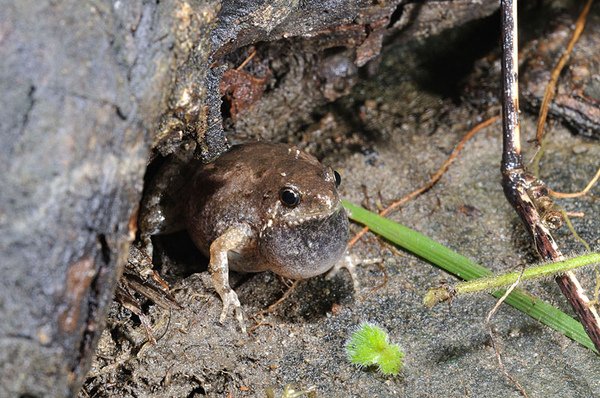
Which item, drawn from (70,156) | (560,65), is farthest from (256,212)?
(560,65)

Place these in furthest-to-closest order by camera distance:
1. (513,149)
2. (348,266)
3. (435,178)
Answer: (435,178) < (348,266) < (513,149)

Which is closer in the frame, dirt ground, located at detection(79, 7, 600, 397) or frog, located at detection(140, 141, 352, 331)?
dirt ground, located at detection(79, 7, 600, 397)

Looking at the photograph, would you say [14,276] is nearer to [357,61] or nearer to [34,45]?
[34,45]

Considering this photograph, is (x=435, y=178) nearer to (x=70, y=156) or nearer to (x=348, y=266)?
(x=348, y=266)

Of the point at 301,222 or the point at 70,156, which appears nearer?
the point at 70,156

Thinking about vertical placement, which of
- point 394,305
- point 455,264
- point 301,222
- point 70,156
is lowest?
point 394,305

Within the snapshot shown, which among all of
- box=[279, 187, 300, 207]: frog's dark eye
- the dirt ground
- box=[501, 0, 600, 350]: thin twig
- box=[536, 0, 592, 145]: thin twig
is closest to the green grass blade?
the dirt ground

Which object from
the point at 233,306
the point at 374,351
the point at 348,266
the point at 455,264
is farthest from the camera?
the point at 348,266

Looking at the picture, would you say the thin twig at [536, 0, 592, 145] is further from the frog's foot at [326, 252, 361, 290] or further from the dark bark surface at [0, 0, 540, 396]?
the dark bark surface at [0, 0, 540, 396]
